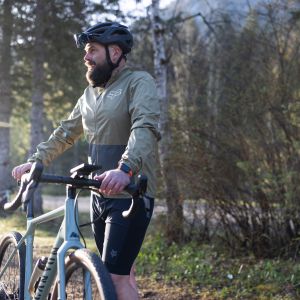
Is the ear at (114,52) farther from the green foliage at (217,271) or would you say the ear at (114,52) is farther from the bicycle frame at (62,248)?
the green foliage at (217,271)

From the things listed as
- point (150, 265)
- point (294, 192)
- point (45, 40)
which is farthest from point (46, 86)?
point (294, 192)

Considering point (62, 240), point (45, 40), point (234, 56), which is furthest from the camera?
point (45, 40)

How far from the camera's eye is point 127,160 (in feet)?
9.02

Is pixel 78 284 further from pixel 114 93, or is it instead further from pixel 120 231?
pixel 114 93

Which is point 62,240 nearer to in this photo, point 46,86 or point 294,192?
point 294,192

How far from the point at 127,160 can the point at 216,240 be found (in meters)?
5.24

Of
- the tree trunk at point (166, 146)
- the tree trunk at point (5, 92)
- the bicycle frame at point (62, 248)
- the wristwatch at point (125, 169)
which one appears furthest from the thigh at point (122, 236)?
the tree trunk at point (5, 92)

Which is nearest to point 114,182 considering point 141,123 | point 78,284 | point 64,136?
point 141,123

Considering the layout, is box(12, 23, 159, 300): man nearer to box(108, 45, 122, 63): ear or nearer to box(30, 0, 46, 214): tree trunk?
box(108, 45, 122, 63): ear

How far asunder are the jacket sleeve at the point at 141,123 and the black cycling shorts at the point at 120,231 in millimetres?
377

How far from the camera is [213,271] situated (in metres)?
6.67

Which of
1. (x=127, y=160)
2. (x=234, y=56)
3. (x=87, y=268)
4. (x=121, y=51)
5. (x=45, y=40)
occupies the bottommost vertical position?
(x=87, y=268)

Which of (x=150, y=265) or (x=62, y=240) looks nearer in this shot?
(x=62, y=240)

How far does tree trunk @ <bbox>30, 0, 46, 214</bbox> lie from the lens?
42.7ft
